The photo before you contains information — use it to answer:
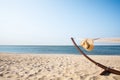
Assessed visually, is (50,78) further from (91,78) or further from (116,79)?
(116,79)

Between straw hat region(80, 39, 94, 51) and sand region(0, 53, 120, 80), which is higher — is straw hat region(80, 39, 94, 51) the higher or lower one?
the higher one

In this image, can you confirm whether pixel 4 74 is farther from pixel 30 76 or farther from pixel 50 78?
pixel 50 78

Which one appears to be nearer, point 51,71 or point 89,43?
point 89,43

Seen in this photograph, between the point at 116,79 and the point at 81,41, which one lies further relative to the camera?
the point at 116,79

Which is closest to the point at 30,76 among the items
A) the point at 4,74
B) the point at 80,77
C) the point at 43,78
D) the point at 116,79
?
the point at 43,78

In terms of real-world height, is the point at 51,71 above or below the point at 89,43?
below

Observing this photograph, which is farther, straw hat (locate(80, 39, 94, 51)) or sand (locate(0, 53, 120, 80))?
sand (locate(0, 53, 120, 80))

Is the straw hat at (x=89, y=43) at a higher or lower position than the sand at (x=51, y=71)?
higher

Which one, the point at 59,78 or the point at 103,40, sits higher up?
the point at 103,40

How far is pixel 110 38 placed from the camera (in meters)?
3.49

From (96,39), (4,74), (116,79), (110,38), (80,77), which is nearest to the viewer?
(110,38)

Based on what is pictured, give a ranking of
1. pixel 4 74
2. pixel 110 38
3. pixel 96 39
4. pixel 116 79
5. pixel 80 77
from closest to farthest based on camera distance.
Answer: pixel 110 38 < pixel 96 39 < pixel 116 79 < pixel 80 77 < pixel 4 74

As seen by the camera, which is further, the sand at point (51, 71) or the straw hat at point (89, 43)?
the sand at point (51, 71)

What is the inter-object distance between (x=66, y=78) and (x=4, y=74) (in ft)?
7.84
